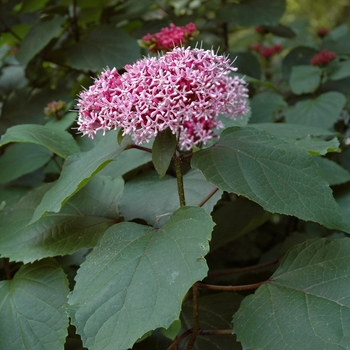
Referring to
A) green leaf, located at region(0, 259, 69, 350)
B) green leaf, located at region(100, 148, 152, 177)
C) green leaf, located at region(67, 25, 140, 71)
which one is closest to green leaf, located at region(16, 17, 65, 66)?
green leaf, located at region(67, 25, 140, 71)

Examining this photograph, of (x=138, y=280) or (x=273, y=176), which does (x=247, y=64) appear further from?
(x=138, y=280)

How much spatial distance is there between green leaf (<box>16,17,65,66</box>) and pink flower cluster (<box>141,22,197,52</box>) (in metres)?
0.37

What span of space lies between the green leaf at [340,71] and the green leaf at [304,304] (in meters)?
0.87

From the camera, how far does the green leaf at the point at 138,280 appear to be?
616 mm

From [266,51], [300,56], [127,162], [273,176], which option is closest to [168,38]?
[127,162]

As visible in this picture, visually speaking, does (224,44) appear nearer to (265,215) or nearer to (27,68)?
(27,68)

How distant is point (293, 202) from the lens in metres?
0.72

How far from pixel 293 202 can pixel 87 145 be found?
67 cm

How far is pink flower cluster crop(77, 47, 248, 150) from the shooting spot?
2.32 ft

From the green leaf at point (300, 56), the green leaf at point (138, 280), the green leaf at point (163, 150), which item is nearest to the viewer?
the green leaf at point (138, 280)

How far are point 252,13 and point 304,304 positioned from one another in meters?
1.23

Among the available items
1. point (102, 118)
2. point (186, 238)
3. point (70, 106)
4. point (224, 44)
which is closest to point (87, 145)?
point (70, 106)

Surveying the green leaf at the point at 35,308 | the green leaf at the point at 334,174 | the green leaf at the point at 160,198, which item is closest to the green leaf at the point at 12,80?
the green leaf at the point at 160,198

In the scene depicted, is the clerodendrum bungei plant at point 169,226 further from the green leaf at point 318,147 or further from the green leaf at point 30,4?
the green leaf at point 30,4
